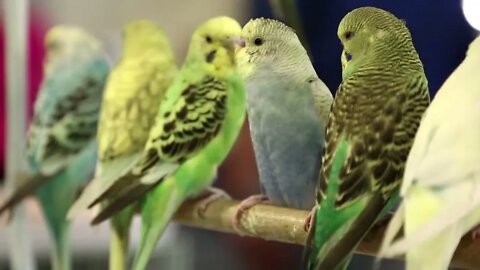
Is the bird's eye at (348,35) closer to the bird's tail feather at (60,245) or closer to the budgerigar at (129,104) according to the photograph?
the budgerigar at (129,104)

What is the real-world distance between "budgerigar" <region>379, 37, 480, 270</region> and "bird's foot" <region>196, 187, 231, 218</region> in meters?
0.22

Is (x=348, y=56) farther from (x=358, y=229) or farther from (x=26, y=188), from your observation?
(x=26, y=188)

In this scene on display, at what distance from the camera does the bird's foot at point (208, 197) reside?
692mm

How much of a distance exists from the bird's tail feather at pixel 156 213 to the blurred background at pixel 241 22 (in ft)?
0.11

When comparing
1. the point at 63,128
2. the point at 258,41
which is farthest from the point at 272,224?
the point at 63,128

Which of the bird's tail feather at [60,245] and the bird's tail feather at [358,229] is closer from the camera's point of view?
the bird's tail feather at [358,229]

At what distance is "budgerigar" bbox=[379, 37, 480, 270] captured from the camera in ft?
1.52

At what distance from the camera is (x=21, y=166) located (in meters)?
0.90

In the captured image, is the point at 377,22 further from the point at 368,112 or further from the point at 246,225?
the point at 246,225

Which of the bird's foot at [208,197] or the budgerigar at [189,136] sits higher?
the budgerigar at [189,136]

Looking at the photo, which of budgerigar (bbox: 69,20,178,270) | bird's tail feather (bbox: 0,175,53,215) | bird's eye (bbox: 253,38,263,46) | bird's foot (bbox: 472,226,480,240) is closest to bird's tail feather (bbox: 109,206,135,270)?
budgerigar (bbox: 69,20,178,270)

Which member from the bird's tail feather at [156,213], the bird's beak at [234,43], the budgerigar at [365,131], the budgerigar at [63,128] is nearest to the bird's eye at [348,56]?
the budgerigar at [365,131]

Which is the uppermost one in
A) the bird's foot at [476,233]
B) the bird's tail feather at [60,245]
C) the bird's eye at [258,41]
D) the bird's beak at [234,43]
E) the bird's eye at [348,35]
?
the bird's eye at [348,35]

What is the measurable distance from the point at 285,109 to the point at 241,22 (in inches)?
3.7
